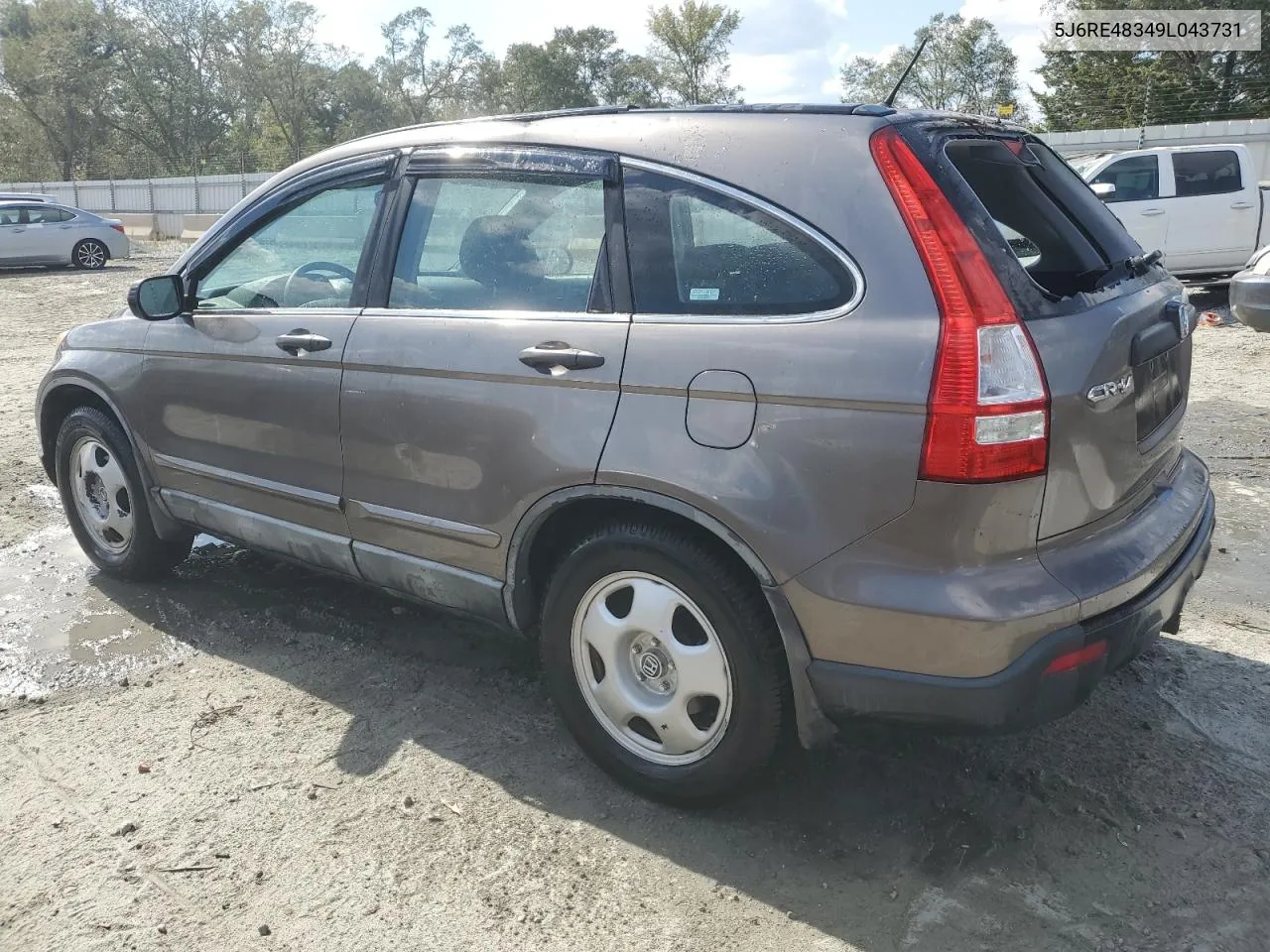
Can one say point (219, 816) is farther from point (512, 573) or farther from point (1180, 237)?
point (1180, 237)

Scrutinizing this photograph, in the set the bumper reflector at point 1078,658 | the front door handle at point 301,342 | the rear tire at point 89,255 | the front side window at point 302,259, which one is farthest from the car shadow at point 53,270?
the bumper reflector at point 1078,658

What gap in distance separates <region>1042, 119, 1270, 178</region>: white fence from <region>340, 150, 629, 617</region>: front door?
17.8 m

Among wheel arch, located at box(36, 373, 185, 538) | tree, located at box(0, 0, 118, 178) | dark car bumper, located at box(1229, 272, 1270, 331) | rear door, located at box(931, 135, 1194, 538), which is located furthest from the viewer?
tree, located at box(0, 0, 118, 178)

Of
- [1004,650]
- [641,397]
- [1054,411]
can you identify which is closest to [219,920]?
[641,397]

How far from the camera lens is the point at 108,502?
4699 mm

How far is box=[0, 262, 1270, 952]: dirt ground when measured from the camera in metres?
2.52

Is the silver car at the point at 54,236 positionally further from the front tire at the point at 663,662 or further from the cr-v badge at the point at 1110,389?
the cr-v badge at the point at 1110,389

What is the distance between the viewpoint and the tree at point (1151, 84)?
27.3 m

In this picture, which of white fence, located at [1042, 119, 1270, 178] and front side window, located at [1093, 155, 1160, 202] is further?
white fence, located at [1042, 119, 1270, 178]

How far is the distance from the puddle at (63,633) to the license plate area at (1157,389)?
344 cm

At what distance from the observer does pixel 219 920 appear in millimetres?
2590

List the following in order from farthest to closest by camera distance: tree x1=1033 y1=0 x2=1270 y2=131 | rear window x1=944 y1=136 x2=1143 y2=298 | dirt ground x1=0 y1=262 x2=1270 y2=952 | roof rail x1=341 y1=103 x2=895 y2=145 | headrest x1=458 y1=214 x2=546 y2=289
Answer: tree x1=1033 y1=0 x2=1270 y2=131 → headrest x1=458 y1=214 x2=546 y2=289 → rear window x1=944 y1=136 x2=1143 y2=298 → roof rail x1=341 y1=103 x2=895 y2=145 → dirt ground x1=0 y1=262 x2=1270 y2=952

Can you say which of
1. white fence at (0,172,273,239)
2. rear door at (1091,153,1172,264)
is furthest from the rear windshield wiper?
white fence at (0,172,273,239)

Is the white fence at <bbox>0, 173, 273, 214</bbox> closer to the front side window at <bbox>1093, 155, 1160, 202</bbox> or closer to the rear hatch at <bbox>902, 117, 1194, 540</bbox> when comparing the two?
the front side window at <bbox>1093, 155, 1160, 202</bbox>
